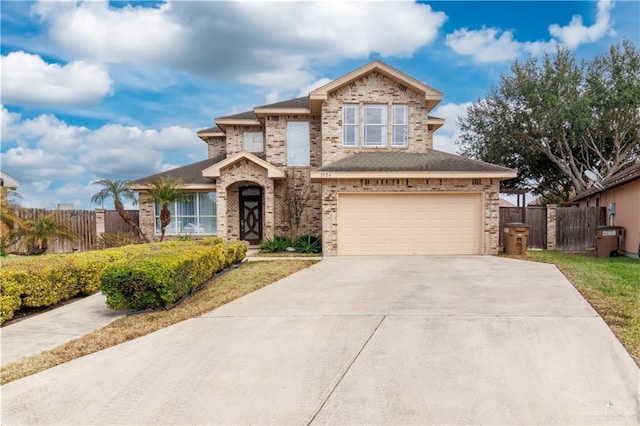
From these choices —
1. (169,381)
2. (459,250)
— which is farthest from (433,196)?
(169,381)

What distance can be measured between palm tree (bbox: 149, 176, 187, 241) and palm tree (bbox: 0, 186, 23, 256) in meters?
4.84

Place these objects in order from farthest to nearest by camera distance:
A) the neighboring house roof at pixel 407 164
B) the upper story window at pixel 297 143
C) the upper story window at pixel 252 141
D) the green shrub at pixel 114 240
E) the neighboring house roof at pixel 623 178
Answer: the upper story window at pixel 252 141 → the upper story window at pixel 297 143 → the green shrub at pixel 114 240 → the neighboring house roof at pixel 407 164 → the neighboring house roof at pixel 623 178

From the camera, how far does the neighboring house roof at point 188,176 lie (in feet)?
64.0

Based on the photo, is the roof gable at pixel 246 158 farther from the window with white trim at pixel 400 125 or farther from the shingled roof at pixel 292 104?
the window with white trim at pixel 400 125

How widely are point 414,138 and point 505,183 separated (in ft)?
51.4

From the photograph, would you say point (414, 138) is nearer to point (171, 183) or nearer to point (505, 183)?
point (171, 183)

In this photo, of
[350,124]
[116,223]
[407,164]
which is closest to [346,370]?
[407,164]

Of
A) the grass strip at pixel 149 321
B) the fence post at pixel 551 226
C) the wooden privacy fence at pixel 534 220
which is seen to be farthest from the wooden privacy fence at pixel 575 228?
the grass strip at pixel 149 321

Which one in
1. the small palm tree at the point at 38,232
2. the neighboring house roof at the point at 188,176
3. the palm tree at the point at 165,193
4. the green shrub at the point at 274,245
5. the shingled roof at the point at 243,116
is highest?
the shingled roof at the point at 243,116

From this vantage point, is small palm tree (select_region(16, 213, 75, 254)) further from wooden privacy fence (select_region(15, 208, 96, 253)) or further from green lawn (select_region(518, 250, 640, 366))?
green lawn (select_region(518, 250, 640, 366))

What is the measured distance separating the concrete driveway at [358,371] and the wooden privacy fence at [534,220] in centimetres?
1174

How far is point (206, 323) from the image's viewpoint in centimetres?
673

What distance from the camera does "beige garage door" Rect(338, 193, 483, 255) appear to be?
1574 centimetres

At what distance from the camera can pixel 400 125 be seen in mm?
17875
